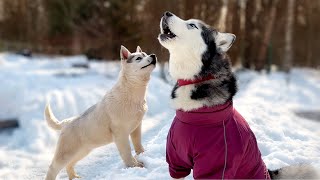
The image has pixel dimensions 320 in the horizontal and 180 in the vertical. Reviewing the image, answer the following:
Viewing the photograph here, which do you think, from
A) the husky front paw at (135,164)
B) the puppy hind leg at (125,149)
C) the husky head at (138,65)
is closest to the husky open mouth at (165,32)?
the husky head at (138,65)

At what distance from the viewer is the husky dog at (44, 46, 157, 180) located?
5.17 metres

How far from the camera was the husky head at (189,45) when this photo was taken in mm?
3686

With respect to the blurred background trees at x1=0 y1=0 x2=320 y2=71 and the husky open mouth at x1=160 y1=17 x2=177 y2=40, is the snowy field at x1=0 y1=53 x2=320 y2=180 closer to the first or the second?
the blurred background trees at x1=0 y1=0 x2=320 y2=71

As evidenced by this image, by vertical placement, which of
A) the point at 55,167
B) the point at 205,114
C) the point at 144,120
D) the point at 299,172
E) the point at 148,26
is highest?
the point at 205,114

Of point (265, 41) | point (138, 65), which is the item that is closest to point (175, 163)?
point (138, 65)

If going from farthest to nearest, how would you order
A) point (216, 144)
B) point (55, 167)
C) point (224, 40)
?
point (55, 167) < point (224, 40) < point (216, 144)

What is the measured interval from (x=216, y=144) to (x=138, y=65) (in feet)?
6.83

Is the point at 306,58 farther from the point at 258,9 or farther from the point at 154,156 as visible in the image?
the point at 154,156

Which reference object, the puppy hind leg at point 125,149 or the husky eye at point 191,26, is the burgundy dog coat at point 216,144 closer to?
the husky eye at point 191,26

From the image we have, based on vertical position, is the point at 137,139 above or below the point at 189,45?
below

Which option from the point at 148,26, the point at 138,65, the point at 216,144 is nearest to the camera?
the point at 216,144

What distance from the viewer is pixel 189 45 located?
370 cm

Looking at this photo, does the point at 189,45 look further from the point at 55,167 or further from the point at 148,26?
the point at 148,26

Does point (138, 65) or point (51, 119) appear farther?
point (51, 119)
